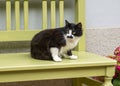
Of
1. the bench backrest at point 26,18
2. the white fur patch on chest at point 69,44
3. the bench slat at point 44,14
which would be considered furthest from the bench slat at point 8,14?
the white fur patch on chest at point 69,44

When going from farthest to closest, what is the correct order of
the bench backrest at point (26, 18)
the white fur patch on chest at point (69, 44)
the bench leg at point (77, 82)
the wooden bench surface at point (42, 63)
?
the bench leg at point (77, 82)
the bench backrest at point (26, 18)
the white fur patch on chest at point (69, 44)
the wooden bench surface at point (42, 63)

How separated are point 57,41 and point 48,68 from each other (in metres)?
0.13

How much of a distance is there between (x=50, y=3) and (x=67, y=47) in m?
0.38

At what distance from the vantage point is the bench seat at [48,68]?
1.02 metres

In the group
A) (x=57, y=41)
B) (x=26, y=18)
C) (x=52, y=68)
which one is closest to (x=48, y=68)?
(x=52, y=68)

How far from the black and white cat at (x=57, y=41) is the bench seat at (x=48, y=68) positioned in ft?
0.12

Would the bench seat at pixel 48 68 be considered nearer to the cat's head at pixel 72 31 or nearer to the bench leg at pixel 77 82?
the cat's head at pixel 72 31

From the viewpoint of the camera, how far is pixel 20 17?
145 cm

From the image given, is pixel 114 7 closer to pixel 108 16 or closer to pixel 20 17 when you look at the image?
pixel 108 16

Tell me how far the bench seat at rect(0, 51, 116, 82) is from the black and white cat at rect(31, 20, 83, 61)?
38mm

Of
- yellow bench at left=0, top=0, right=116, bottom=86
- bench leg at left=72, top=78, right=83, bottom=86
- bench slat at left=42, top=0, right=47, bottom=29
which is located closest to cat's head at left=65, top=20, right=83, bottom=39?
yellow bench at left=0, top=0, right=116, bottom=86

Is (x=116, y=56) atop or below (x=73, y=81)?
atop

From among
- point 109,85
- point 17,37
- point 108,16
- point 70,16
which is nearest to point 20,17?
point 17,37

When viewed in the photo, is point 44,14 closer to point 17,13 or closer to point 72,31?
point 17,13
